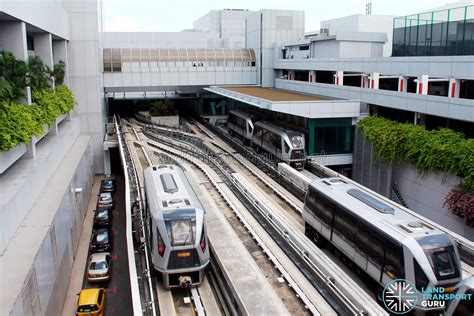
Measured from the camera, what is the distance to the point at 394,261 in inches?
497

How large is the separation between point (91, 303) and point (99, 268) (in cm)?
326

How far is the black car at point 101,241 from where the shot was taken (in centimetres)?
2158

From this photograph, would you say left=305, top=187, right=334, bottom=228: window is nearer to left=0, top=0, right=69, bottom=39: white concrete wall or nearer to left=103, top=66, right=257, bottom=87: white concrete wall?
left=0, top=0, right=69, bottom=39: white concrete wall

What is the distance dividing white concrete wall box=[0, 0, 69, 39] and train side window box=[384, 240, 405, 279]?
1421 centimetres

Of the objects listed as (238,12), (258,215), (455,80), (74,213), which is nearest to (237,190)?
(258,215)

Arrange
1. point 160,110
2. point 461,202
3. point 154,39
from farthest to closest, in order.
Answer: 1. point 154,39
2. point 160,110
3. point 461,202

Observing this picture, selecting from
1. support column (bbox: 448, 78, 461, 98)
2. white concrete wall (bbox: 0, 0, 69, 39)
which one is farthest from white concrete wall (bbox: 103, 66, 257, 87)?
support column (bbox: 448, 78, 461, 98)

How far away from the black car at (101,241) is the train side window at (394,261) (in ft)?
44.2

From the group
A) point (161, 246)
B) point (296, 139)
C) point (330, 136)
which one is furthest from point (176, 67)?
point (161, 246)

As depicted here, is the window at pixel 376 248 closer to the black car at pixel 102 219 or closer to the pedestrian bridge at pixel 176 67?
the black car at pixel 102 219

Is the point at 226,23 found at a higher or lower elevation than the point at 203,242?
higher

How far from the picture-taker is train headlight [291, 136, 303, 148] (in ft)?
89.2

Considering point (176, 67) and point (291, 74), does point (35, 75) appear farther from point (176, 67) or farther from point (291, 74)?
point (291, 74)

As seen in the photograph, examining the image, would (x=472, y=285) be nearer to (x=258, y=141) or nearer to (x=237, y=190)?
(x=237, y=190)
